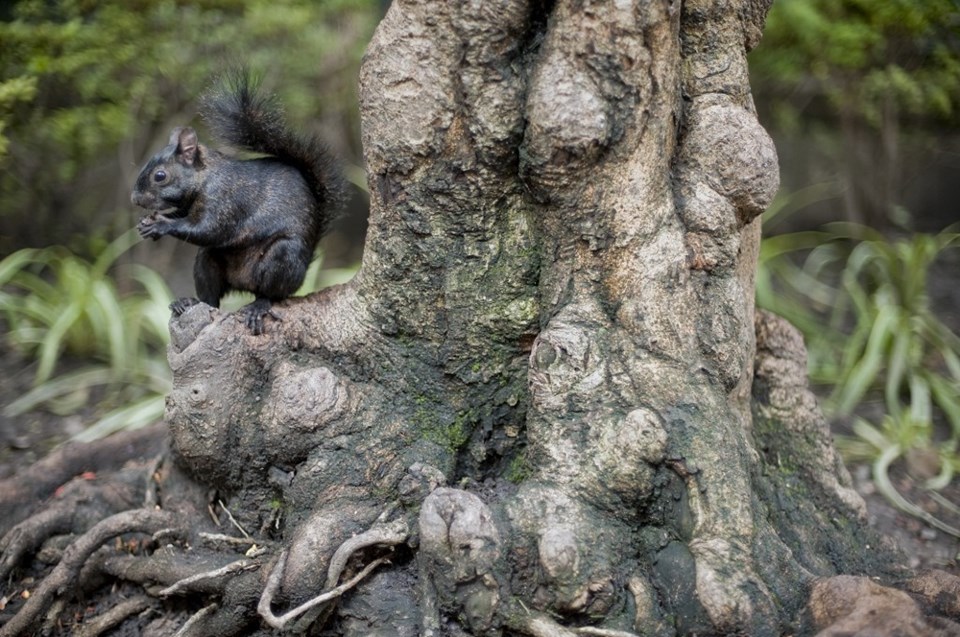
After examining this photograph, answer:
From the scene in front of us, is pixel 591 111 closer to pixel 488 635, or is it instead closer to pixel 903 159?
pixel 488 635

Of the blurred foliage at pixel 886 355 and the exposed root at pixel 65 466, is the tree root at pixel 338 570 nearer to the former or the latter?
the exposed root at pixel 65 466

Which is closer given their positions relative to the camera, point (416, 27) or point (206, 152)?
point (416, 27)

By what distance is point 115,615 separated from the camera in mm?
2900

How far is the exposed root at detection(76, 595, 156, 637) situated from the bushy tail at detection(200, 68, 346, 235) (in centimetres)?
137

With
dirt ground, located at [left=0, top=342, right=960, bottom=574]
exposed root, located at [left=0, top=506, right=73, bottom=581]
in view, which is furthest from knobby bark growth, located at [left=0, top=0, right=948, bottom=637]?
dirt ground, located at [left=0, top=342, right=960, bottom=574]

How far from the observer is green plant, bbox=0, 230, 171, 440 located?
16.6 feet

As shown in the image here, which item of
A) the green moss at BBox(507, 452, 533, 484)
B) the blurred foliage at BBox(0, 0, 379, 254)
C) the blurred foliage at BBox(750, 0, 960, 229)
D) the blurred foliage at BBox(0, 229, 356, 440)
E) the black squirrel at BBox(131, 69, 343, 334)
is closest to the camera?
the green moss at BBox(507, 452, 533, 484)

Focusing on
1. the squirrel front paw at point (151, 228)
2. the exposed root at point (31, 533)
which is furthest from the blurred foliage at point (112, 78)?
the exposed root at point (31, 533)

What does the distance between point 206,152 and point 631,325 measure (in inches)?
72.3

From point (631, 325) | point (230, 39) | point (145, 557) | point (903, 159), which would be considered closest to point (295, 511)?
point (145, 557)

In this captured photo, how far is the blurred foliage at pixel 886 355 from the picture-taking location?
4484 mm

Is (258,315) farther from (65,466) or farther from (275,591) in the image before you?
(65,466)

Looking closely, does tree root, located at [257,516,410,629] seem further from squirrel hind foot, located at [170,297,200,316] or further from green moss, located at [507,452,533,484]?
squirrel hind foot, located at [170,297,200,316]

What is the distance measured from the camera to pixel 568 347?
2.54 metres
